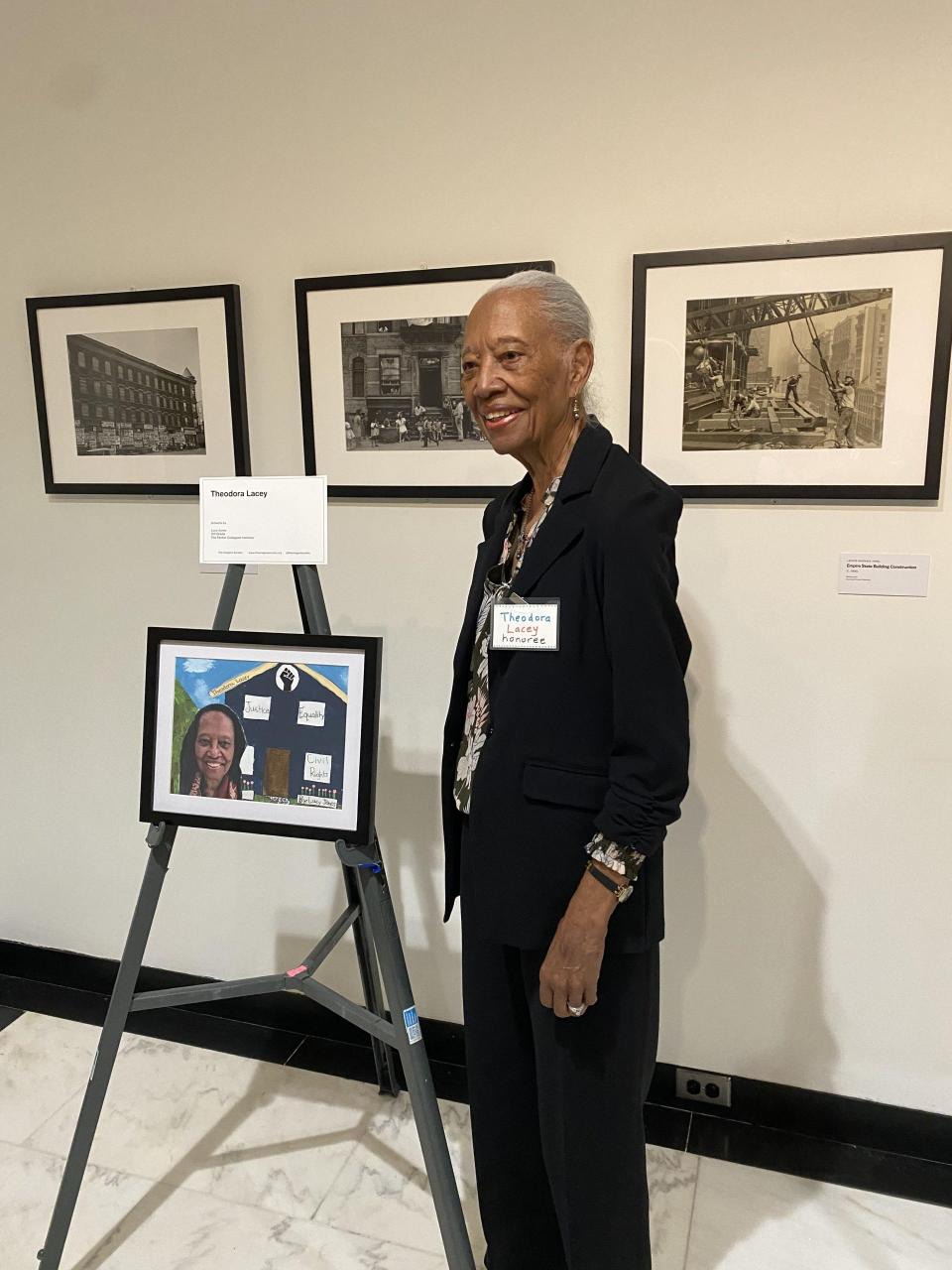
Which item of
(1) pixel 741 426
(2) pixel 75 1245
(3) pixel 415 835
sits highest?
(1) pixel 741 426

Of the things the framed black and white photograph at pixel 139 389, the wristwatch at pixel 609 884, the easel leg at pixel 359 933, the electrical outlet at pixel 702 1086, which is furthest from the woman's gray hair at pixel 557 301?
the electrical outlet at pixel 702 1086

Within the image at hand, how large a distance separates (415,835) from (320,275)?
4.24ft

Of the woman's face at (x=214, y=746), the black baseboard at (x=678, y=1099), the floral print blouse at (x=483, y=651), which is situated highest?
the floral print blouse at (x=483, y=651)

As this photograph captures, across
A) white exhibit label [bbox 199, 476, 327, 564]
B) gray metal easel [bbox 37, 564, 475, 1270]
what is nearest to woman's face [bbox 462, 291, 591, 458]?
white exhibit label [bbox 199, 476, 327, 564]

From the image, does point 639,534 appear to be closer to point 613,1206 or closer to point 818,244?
point 818,244

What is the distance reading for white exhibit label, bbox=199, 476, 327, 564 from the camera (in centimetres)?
149

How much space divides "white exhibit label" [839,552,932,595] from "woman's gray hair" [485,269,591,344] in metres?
0.80

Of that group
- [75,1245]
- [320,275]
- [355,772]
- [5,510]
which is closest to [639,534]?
[355,772]

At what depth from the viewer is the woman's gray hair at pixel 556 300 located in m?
1.20

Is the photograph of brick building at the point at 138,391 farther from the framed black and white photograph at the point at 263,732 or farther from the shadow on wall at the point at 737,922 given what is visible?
the shadow on wall at the point at 737,922

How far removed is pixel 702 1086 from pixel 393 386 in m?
1.71

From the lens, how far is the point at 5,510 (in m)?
2.30

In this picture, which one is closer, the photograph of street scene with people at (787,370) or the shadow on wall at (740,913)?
the photograph of street scene with people at (787,370)

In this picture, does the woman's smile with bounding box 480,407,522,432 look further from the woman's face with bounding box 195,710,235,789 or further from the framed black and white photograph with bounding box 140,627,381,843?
the woman's face with bounding box 195,710,235,789
